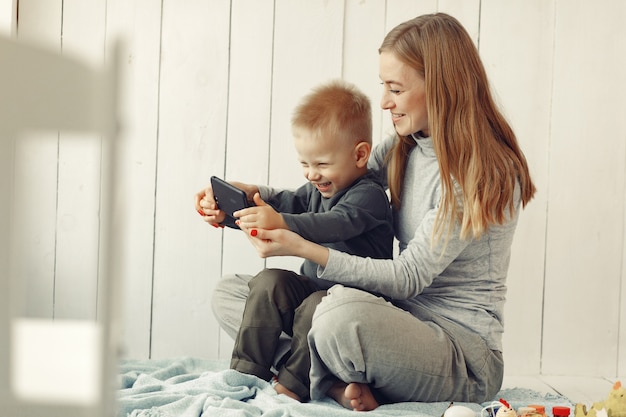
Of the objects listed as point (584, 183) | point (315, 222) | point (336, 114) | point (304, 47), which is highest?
point (304, 47)

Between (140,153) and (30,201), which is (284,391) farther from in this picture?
(30,201)

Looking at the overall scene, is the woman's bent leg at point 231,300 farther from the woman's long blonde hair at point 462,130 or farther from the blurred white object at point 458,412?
the blurred white object at point 458,412

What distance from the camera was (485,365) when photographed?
4.89 feet

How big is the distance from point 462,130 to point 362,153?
21cm

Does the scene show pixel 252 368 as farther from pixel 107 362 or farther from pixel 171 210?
pixel 107 362

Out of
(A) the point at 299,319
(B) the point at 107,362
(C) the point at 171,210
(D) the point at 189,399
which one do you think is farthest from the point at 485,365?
(B) the point at 107,362

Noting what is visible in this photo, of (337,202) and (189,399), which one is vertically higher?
(337,202)

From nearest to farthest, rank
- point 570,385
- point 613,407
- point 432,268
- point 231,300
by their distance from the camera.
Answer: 1. point 613,407
2. point 432,268
3. point 231,300
4. point 570,385

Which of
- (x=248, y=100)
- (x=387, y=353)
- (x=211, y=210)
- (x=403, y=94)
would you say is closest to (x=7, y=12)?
(x=248, y=100)

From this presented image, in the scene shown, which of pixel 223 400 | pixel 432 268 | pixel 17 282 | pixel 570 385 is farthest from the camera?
pixel 570 385

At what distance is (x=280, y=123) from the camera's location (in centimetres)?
194

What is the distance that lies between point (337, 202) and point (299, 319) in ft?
0.82

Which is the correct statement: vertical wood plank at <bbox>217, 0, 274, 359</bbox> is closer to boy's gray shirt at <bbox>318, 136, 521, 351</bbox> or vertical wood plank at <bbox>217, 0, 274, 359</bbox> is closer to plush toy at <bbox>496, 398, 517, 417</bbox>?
boy's gray shirt at <bbox>318, 136, 521, 351</bbox>

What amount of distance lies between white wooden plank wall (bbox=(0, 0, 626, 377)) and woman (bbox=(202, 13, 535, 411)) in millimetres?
400
